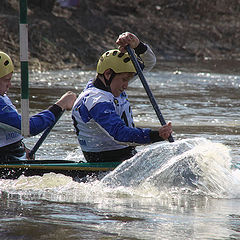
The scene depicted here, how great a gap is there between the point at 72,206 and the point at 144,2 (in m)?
23.7

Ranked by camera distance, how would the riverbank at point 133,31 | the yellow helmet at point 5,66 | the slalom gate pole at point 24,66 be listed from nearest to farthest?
the slalom gate pole at point 24,66, the yellow helmet at point 5,66, the riverbank at point 133,31

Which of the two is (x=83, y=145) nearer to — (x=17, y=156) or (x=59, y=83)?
(x=17, y=156)

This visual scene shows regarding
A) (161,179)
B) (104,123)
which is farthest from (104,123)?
(161,179)

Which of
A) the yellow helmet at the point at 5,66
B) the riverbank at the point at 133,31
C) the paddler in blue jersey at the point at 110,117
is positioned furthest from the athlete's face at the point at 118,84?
the riverbank at the point at 133,31

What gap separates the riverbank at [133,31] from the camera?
19922mm

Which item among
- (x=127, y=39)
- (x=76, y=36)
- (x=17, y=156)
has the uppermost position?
(x=76, y=36)

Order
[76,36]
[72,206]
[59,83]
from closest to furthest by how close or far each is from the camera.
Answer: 1. [72,206]
2. [59,83]
3. [76,36]

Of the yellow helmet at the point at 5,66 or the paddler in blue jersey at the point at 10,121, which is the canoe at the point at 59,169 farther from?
the yellow helmet at the point at 5,66

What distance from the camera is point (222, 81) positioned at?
18.2m

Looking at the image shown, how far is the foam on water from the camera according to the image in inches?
247

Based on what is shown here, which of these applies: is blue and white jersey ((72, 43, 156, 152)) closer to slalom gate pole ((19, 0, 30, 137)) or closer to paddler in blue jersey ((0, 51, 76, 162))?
paddler in blue jersey ((0, 51, 76, 162))

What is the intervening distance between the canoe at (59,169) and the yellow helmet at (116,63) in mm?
830

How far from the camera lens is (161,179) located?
639 centimetres

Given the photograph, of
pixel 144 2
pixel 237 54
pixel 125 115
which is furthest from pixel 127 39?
pixel 144 2
